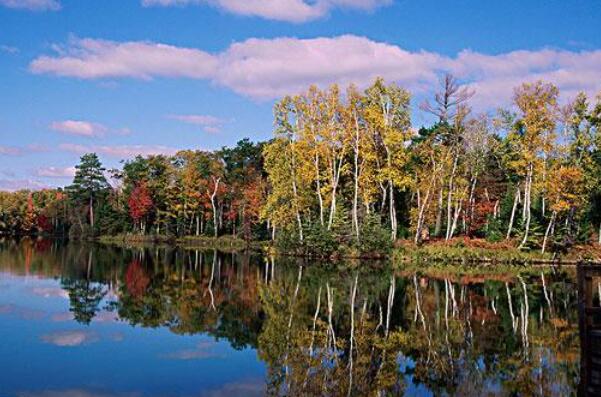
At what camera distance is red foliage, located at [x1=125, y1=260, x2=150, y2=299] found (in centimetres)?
2270

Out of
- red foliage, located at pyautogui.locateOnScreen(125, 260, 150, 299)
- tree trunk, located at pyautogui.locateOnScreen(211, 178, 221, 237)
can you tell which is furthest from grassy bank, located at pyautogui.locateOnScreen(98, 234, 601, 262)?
tree trunk, located at pyautogui.locateOnScreen(211, 178, 221, 237)

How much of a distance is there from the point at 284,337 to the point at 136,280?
563 inches

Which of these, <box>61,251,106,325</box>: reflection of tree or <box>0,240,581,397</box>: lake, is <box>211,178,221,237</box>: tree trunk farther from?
<box>0,240,581,397</box>: lake

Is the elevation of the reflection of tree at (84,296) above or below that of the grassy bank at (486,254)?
below

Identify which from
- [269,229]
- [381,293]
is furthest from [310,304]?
[269,229]

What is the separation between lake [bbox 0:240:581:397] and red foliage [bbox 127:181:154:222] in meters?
41.3

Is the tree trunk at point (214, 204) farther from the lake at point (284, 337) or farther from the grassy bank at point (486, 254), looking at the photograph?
the lake at point (284, 337)

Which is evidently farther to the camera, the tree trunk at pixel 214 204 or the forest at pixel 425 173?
the tree trunk at pixel 214 204

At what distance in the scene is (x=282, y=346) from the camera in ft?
44.4

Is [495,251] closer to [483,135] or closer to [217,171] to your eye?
[483,135]

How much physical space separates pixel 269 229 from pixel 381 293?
39.5 m

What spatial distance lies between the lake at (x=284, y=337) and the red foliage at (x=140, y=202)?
41.3 metres

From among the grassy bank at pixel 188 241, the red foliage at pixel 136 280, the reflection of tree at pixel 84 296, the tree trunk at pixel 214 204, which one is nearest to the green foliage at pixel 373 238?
the red foliage at pixel 136 280

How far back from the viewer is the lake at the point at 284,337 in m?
10.6
